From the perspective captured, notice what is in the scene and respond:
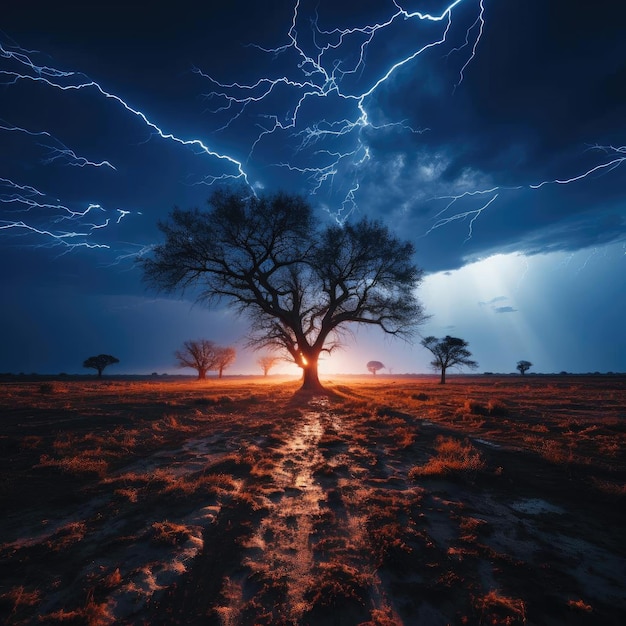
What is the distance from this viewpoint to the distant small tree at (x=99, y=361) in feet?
186

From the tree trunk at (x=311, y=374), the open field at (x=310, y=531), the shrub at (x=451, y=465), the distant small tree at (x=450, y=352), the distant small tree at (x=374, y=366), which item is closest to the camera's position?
the open field at (x=310, y=531)

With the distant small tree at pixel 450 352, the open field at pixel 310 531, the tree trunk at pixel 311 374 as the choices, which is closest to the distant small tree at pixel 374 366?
the distant small tree at pixel 450 352

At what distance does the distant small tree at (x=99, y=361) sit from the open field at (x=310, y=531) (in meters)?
59.3

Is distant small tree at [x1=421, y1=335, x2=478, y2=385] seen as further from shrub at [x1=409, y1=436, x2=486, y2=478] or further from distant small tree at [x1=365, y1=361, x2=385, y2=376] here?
distant small tree at [x1=365, y1=361, x2=385, y2=376]

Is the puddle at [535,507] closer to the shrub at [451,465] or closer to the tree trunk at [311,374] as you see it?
the shrub at [451,465]

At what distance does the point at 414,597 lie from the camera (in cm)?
274

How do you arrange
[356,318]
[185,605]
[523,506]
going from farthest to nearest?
[356,318], [523,506], [185,605]

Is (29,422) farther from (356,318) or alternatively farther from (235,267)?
(356,318)

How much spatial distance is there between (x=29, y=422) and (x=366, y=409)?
12.2 metres

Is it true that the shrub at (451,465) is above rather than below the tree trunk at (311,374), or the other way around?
below

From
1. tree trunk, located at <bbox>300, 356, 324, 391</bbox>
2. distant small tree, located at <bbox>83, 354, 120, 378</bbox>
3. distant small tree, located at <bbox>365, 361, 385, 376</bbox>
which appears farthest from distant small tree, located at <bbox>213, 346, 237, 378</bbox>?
distant small tree, located at <bbox>365, 361, 385, 376</bbox>

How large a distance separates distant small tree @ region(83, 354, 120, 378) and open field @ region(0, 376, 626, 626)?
59294 mm

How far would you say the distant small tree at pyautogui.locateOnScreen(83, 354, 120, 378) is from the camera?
56.8m

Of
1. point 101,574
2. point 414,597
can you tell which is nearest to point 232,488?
point 101,574
